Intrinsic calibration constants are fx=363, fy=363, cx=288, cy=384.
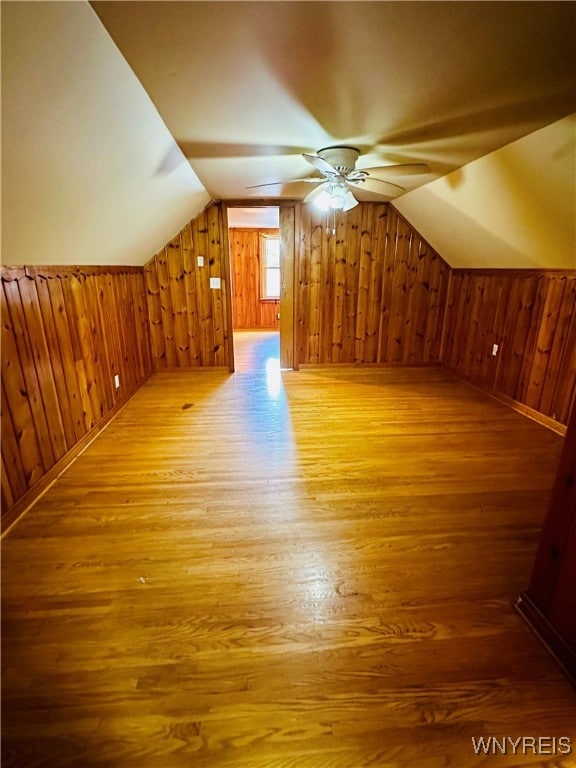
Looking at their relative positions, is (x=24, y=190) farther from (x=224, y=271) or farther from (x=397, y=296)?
(x=397, y=296)

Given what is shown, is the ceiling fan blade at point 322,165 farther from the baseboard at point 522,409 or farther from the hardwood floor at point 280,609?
the baseboard at point 522,409

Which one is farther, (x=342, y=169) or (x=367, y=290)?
(x=367, y=290)

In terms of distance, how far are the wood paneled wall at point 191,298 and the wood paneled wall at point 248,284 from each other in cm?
269

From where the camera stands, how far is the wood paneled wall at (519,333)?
3141 millimetres

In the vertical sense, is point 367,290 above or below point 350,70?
below

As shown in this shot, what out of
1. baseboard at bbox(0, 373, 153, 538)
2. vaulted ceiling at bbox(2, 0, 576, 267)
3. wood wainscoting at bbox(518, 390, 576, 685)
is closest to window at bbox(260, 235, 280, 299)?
vaulted ceiling at bbox(2, 0, 576, 267)

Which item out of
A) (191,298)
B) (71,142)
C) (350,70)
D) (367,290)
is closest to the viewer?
(350,70)

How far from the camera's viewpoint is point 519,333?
3.65 m

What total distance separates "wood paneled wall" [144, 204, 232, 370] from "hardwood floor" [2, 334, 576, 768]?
2.07 metres

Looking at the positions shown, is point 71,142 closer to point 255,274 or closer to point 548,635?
point 548,635

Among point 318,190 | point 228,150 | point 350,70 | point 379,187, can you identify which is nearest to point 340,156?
point 318,190

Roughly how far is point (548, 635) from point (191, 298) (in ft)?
14.6

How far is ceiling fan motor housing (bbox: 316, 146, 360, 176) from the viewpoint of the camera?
241cm

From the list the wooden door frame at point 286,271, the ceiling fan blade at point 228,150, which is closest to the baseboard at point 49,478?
the wooden door frame at point 286,271
